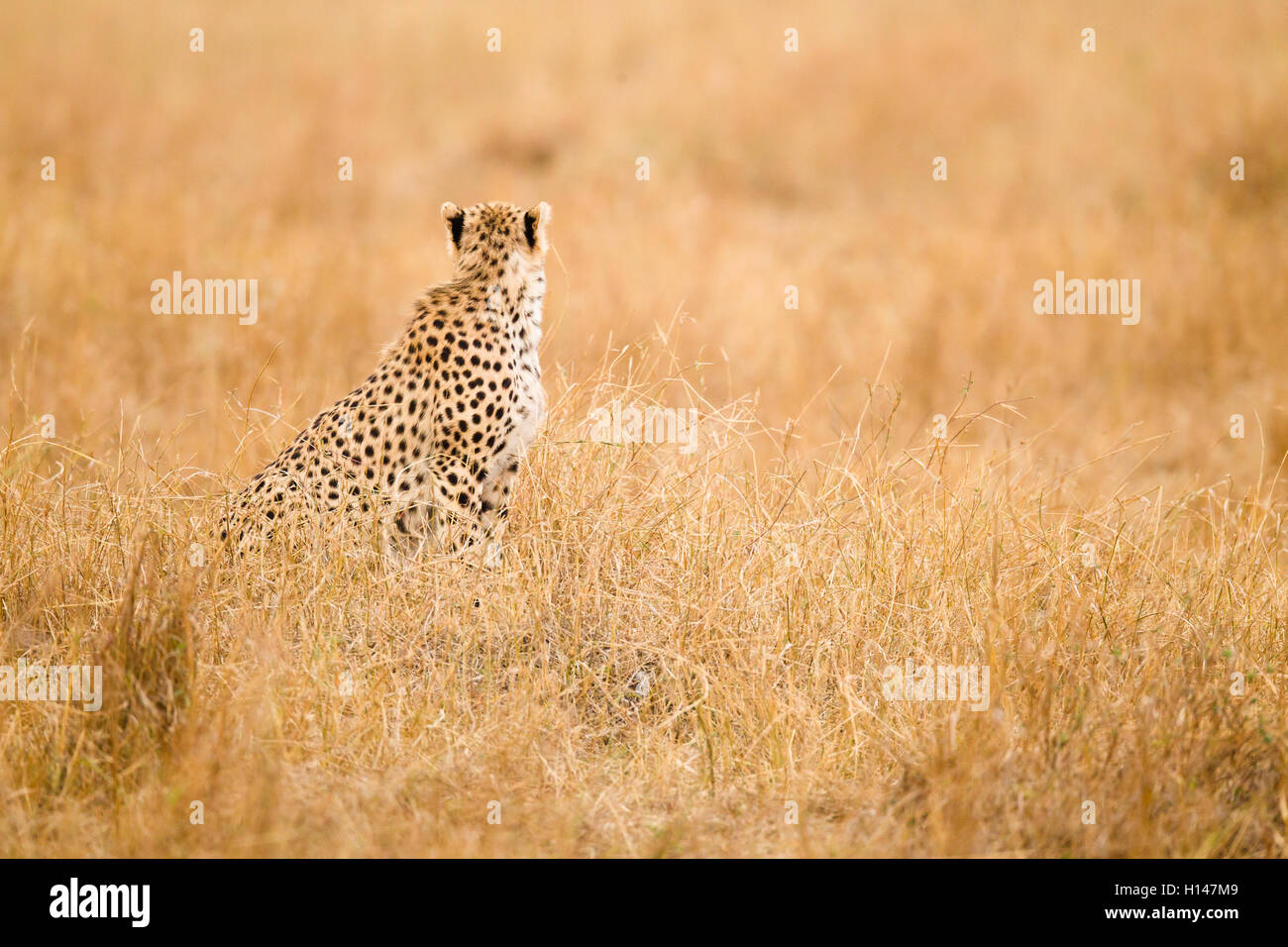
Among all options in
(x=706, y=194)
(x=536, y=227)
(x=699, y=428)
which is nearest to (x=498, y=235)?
(x=536, y=227)

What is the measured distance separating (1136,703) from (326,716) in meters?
2.36

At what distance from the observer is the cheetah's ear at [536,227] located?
438 centimetres

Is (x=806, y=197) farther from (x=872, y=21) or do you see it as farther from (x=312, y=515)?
(x=312, y=515)

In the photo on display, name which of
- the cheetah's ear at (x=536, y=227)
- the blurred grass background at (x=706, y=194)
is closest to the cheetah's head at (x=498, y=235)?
the cheetah's ear at (x=536, y=227)

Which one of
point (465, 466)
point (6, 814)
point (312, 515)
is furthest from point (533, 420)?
point (6, 814)

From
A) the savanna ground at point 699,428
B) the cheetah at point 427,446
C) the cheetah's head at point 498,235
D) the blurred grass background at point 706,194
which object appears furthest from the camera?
the blurred grass background at point 706,194

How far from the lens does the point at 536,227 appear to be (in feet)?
14.5

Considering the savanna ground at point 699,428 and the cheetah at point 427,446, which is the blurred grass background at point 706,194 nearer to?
the savanna ground at point 699,428

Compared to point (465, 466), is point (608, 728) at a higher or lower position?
lower

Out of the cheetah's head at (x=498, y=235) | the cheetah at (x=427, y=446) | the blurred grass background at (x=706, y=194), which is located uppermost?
the blurred grass background at (x=706, y=194)

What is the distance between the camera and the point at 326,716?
3457mm

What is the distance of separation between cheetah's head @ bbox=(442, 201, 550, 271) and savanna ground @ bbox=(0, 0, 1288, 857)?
655mm

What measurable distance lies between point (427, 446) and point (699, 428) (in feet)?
4.13

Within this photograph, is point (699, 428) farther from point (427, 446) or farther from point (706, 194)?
point (706, 194)
